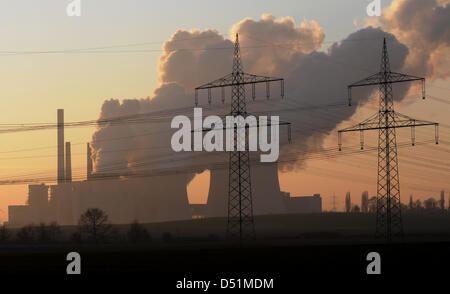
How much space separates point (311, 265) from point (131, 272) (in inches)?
578

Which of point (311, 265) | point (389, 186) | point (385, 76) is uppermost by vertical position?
point (385, 76)

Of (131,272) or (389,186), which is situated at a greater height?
(389,186)
